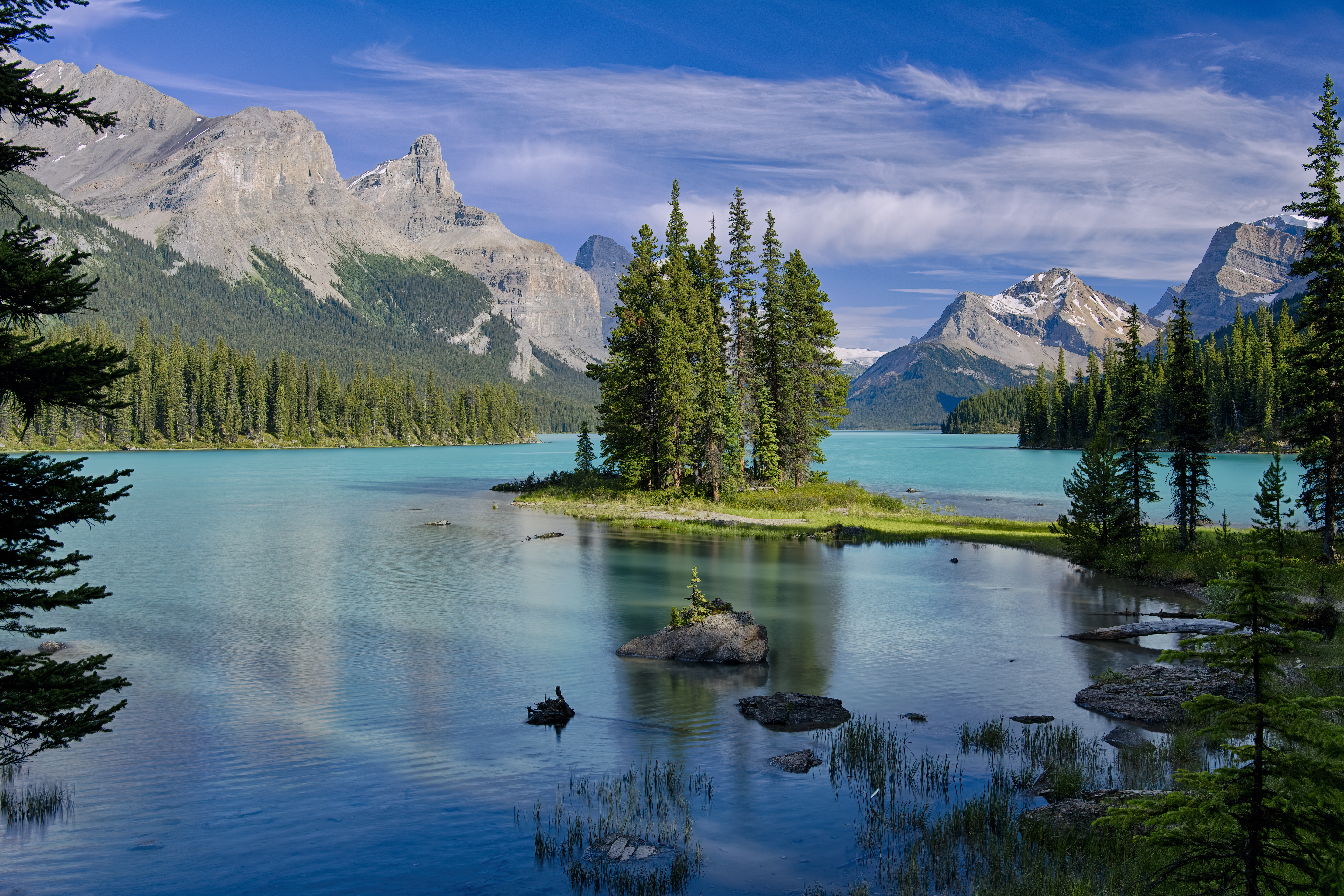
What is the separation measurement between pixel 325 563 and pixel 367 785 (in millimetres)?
30438

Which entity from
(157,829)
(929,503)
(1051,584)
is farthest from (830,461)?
(157,829)

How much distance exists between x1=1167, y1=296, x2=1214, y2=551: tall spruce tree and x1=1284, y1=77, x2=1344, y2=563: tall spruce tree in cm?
463

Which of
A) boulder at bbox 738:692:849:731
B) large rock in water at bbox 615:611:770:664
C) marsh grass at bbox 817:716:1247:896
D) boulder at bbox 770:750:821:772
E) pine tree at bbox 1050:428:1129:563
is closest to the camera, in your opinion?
marsh grass at bbox 817:716:1247:896

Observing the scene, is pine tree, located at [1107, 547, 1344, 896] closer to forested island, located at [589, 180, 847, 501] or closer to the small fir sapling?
the small fir sapling

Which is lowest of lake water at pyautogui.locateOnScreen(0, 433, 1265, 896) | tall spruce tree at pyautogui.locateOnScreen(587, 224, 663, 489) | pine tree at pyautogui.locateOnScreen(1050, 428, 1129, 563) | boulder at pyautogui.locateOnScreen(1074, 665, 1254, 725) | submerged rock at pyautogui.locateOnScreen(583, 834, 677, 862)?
lake water at pyautogui.locateOnScreen(0, 433, 1265, 896)

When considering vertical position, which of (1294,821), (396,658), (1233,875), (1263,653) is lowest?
(396,658)

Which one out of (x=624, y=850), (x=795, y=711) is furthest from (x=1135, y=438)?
(x=624, y=850)

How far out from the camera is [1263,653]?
259 inches

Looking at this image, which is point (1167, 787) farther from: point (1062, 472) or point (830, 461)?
point (830, 461)

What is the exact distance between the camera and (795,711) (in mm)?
19078

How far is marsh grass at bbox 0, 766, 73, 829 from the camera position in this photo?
13.8 metres

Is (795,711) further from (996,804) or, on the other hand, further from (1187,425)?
(1187,425)

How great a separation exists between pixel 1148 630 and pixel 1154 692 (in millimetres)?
7575

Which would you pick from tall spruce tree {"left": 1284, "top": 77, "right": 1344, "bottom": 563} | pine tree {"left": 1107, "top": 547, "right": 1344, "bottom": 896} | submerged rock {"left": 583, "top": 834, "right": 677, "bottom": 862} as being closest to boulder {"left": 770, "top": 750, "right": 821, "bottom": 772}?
submerged rock {"left": 583, "top": 834, "right": 677, "bottom": 862}
